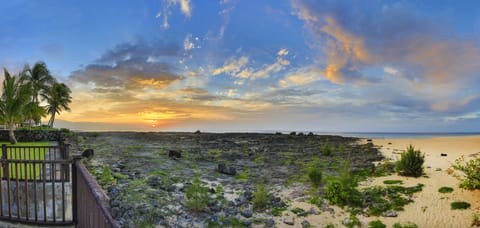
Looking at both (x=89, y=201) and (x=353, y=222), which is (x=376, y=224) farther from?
(x=89, y=201)

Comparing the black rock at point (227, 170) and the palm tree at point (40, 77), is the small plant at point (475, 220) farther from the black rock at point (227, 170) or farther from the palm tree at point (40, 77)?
the palm tree at point (40, 77)

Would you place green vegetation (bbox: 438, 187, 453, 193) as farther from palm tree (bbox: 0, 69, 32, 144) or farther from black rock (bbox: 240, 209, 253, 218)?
palm tree (bbox: 0, 69, 32, 144)

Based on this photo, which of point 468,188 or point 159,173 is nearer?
point 468,188

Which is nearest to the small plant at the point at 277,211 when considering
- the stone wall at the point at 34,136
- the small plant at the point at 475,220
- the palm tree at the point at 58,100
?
the small plant at the point at 475,220

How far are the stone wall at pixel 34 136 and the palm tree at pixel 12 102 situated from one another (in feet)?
14.2

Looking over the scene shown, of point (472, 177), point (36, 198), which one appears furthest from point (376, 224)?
point (36, 198)

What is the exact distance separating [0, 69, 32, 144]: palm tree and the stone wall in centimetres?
433

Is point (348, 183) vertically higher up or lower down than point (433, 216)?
higher up

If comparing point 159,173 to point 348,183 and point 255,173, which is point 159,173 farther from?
point 348,183

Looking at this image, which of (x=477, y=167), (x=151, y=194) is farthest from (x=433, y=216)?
(x=151, y=194)

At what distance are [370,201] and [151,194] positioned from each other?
6.45 meters

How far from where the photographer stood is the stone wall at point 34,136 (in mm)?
26469

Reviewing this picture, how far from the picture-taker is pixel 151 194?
25.9ft

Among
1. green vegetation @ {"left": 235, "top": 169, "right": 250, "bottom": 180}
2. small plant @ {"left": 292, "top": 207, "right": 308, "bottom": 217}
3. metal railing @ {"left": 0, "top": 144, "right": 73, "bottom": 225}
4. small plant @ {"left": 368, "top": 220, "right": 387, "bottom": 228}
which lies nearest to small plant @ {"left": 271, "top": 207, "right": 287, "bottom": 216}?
small plant @ {"left": 292, "top": 207, "right": 308, "bottom": 217}
